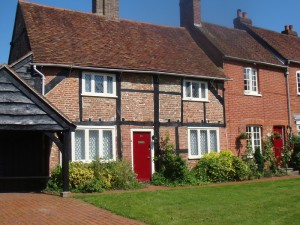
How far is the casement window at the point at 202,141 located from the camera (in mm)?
18344

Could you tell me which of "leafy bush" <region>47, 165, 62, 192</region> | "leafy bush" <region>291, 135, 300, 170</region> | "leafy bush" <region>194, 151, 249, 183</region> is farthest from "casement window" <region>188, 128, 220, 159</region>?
"leafy bush" <region>47, 165, 62, 192</region>

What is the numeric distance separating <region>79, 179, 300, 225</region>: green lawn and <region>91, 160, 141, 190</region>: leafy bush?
1.90 m

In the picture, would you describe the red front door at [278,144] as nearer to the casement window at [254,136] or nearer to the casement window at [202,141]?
the casement window at [254,136]

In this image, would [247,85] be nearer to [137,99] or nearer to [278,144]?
[278,144]

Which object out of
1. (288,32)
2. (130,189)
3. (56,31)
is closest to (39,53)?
(56,31)

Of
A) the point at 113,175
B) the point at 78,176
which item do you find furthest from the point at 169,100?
the point at 78,176

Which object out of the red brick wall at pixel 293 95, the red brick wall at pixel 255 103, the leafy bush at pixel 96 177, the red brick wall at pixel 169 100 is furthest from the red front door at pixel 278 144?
the leafy bush at pixel 96 177

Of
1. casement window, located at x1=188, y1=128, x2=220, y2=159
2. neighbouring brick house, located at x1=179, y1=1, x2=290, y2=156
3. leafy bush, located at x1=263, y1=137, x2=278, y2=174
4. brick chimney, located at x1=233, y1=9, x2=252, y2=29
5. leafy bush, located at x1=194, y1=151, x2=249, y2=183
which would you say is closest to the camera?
leafy bush, located at x1=194, y1=151, x2=249, y2=183

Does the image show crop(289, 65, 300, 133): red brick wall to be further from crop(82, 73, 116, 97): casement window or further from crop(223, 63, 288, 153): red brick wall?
crop(82, 73, 116, 97): casement window

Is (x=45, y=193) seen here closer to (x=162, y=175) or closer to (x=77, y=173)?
(x=77, y=173)

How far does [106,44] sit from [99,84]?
2.60m

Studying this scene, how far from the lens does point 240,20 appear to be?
2675cm

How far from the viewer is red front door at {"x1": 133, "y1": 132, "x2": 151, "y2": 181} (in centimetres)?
1680

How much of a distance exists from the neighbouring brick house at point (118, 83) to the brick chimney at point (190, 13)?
3008 millimetres
